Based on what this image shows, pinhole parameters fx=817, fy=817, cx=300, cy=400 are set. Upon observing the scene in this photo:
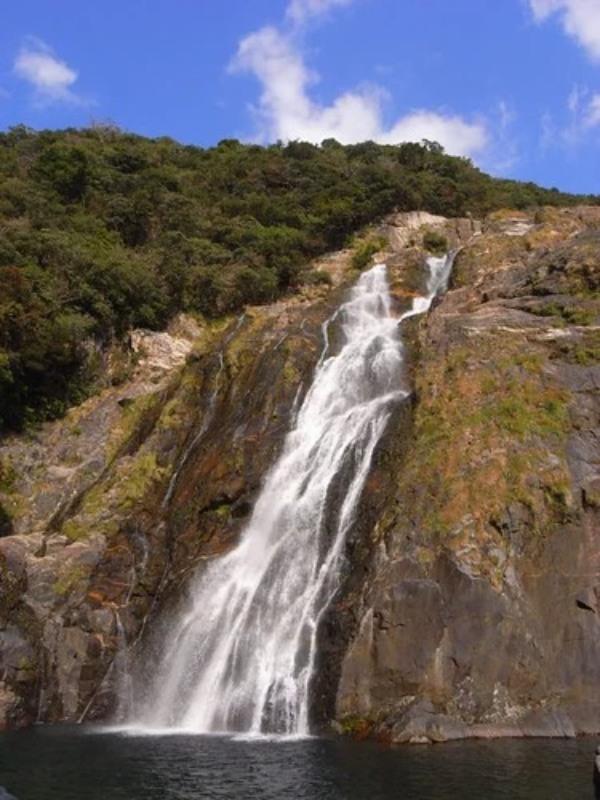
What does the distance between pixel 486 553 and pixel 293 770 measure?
30.4 ft

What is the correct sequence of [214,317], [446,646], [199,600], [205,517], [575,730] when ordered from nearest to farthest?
[575,730] → [446,646] → [199,600] → [205,517] → [214,317]

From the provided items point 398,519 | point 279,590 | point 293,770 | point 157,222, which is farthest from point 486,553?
point 157,222

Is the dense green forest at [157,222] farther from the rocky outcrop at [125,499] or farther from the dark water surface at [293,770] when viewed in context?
the dark water surface at [293,770]

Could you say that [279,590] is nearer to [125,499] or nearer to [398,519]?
[398,519]

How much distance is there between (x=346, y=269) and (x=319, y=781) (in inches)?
1773

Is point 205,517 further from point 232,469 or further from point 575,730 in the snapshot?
point 575,730

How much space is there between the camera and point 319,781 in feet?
57.0

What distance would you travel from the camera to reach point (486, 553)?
81.0ft

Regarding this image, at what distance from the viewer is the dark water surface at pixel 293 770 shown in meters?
16.5

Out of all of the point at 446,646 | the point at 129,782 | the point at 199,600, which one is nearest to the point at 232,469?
the point at 199,600

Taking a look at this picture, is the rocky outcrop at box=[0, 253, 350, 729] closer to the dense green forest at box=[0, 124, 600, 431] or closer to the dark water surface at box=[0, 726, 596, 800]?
the dense green forest at box=[0, 124, 600, 431]

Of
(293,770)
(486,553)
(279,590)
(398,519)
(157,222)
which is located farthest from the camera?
(157,222)

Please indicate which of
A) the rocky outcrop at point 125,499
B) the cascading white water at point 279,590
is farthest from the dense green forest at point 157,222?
the cascading white water at point 279,590

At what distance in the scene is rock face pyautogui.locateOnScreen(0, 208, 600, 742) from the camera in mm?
22766
